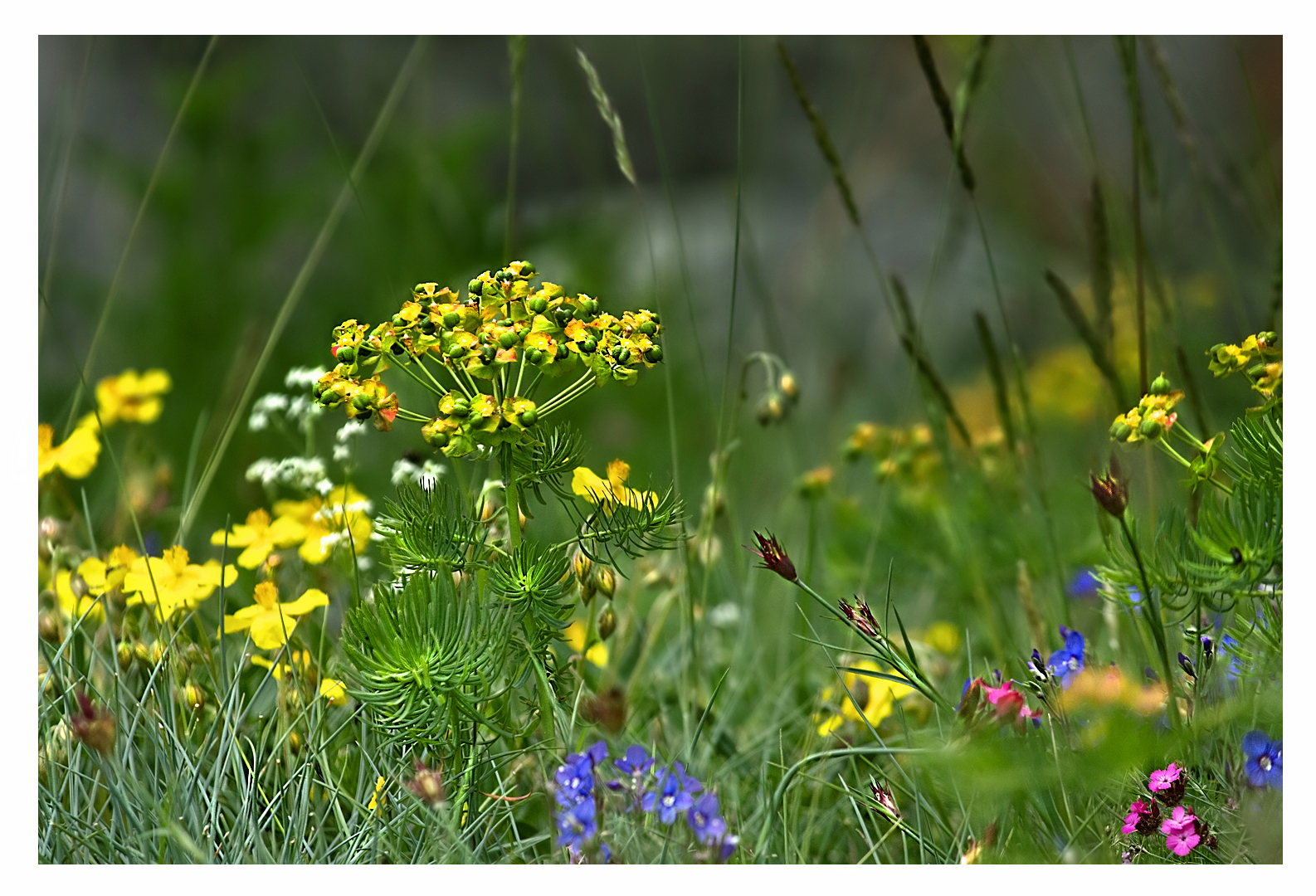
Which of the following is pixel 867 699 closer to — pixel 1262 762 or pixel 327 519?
pixel 1262 762

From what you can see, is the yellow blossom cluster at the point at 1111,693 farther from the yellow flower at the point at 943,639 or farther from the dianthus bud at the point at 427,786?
the dianthus bud at the point at 427,786

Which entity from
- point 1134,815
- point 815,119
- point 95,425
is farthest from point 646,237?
point 1134,815

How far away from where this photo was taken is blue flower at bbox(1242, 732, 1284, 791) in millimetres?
997

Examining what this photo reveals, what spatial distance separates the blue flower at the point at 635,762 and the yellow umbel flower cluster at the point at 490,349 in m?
0.30

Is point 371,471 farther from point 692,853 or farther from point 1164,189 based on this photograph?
point 1164,189

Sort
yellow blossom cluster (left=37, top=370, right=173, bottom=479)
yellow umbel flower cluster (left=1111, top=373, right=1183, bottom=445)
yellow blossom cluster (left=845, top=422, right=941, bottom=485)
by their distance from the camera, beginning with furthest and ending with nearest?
yellow blossom cluster (left=845, top=422, right=941, bottom=485) < yellow blossom cluster (left=37, top=370, right=173, bottom=479) < yellow umbel flower cluster (left=1111, top=373, right=1183, bottom=445)

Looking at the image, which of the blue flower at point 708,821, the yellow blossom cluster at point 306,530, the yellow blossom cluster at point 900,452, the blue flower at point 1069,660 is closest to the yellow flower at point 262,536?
the yellow blossom cluster at point 306,530

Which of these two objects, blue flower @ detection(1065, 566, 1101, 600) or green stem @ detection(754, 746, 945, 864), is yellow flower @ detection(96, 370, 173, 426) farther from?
blue flower @ detection(1065, 566, 1101, 600)

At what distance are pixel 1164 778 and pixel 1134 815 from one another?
4 centimetres

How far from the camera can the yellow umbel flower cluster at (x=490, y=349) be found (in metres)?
0.88

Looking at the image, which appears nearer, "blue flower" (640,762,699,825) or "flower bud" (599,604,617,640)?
"blue flower" (640,762,699,825)

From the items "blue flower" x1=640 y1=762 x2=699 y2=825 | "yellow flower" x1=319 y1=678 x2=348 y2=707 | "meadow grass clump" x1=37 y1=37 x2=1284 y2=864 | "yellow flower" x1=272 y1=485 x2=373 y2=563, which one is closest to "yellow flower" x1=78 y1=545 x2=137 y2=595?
"meadow grass clump" x1=37 y1=37 x2=1284 y2=864

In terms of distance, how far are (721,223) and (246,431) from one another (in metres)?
2.14

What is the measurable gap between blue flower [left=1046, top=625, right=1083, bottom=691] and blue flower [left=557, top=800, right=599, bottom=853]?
0.51 metres
